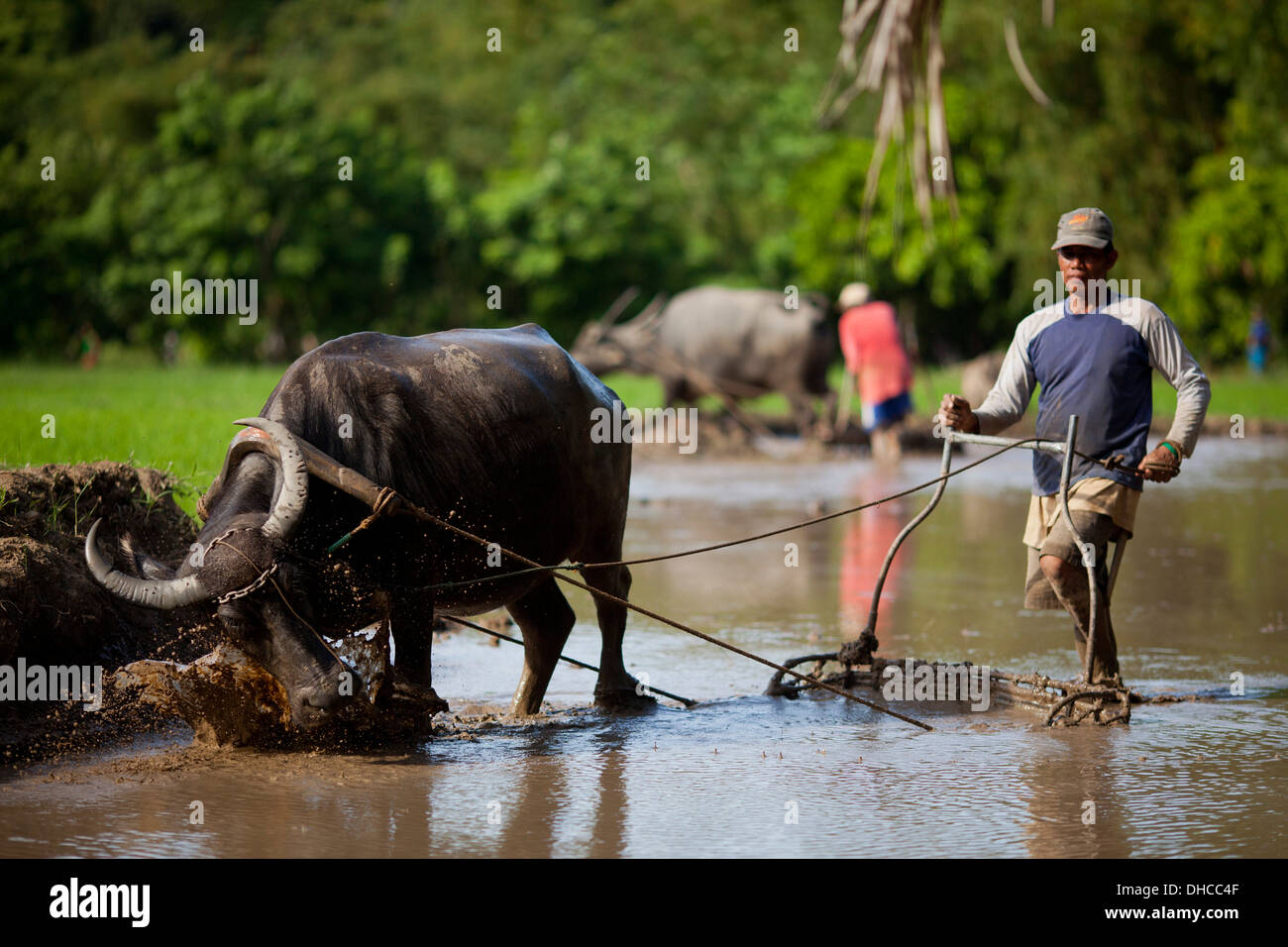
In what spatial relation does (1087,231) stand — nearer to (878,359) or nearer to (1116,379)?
(1116,379)

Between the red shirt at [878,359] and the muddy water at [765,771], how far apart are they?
870 cm

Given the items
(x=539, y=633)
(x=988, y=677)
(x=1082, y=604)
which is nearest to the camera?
(x=1082, y=604)

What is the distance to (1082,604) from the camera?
6461 mm

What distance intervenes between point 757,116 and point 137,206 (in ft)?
62.8

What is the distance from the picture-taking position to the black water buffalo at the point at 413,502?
17.6 ft

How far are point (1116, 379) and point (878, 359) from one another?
38.8 feet

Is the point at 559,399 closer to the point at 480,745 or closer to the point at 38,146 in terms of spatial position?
the point at 480,745

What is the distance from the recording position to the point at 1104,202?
1145 inches

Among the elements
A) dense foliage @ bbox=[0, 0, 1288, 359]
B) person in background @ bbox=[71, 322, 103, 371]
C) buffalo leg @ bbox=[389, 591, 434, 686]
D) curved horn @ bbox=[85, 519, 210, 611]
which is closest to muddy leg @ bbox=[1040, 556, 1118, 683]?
buffalo leg @ bbox=[389, 591, 434, 686]

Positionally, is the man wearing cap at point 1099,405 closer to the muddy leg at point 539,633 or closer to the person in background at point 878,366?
the muddy leg at point 539,633

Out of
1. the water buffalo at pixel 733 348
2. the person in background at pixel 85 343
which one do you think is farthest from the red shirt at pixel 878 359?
the person in background at pixel 85 343

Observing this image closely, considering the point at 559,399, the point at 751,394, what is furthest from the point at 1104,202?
the point at 559,399

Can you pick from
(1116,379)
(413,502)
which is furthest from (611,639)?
(1116,379)
